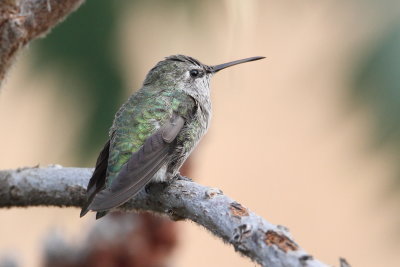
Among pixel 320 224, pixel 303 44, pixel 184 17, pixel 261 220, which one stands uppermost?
pixel 261 220

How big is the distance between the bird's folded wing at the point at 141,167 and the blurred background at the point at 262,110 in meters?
0.61

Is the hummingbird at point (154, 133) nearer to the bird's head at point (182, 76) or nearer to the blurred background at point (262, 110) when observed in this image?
the bird's head at point (182, 76)

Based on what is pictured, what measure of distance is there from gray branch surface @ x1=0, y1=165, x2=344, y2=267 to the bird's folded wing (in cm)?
6

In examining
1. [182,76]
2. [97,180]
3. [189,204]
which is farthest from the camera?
[182,76]

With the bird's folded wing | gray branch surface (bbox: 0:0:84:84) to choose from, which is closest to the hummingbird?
the bird's folded wing

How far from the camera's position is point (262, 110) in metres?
6.79

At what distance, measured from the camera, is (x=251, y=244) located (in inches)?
55.5

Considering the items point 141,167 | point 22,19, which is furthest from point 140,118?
point 22,19

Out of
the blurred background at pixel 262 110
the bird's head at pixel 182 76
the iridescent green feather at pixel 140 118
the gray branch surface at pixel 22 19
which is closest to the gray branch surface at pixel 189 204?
the iridescent green feather at pixel 140 118

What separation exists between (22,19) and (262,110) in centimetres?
496

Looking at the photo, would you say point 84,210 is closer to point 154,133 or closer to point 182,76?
point 154,133

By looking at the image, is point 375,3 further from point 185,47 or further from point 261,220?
point 261,220

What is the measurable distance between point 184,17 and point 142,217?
207 centimetres

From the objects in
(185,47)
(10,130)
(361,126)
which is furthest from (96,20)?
(361,126)
